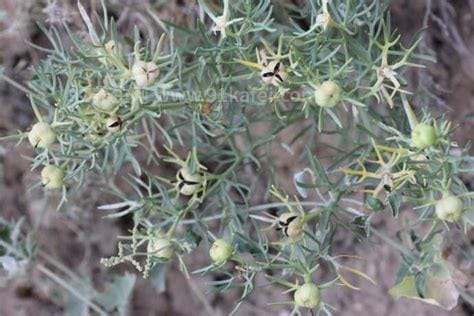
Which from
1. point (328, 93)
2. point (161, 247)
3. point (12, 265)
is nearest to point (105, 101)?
point (161, 247)

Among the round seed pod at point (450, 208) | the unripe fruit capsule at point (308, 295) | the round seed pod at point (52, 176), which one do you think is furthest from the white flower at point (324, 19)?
the round seed pod at point (52, 176)

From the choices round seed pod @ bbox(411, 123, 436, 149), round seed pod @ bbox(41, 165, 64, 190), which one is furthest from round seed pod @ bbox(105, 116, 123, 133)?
round seed pod @ bbox(411, 123, 436, 149)

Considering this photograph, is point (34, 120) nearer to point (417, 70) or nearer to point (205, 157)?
point (205, 157)

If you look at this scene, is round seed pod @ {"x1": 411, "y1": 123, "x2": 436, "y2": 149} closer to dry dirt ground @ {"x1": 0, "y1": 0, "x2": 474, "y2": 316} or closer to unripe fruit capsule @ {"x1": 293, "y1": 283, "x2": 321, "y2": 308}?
unripe fruit capsule @ {"x1": 293, "y1": 283, "x2": 321, "y2": 308}

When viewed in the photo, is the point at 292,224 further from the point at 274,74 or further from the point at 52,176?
the point at 52,176

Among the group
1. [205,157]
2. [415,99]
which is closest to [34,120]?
[205,157]
